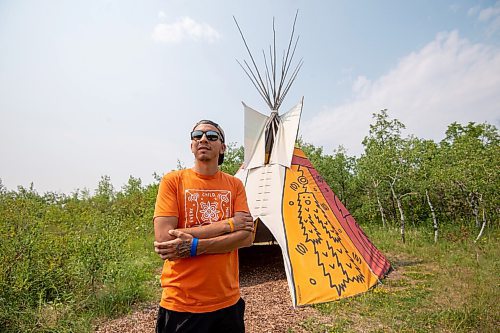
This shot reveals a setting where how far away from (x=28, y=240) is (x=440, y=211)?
40.2ft

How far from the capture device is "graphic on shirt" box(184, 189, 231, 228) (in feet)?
5.80

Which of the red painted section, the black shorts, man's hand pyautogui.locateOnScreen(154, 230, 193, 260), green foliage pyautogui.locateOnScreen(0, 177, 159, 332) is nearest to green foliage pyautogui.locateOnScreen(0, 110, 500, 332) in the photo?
green foliage pyautogui.locateOnScreen(0, 177, 159, 332)

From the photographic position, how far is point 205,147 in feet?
6.07

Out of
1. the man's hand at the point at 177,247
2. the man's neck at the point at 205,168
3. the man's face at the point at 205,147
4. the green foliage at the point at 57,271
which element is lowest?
the green foliage at the point at 57,271

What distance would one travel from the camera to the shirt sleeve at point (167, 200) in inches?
68.5

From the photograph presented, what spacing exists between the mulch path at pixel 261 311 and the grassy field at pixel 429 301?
208 mm

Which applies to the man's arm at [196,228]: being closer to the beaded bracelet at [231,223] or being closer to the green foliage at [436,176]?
the beaded bracelet at [231,223]

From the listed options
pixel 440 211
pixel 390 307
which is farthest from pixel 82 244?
→ pixel 440 211

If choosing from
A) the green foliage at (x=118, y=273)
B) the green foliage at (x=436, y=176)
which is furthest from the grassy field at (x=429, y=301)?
the green foliage at (x=436, y=176)

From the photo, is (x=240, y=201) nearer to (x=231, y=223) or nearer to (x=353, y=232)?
(x=231, y=223)

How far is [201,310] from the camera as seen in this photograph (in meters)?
1.60

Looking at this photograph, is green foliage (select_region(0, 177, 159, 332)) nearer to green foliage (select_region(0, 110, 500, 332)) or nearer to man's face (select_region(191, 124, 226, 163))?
green foliage (select_region(0, 110, 500, 332))

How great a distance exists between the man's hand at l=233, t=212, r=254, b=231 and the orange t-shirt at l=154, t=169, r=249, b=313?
4 cm

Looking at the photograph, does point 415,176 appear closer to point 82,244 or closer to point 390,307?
point 390,307
